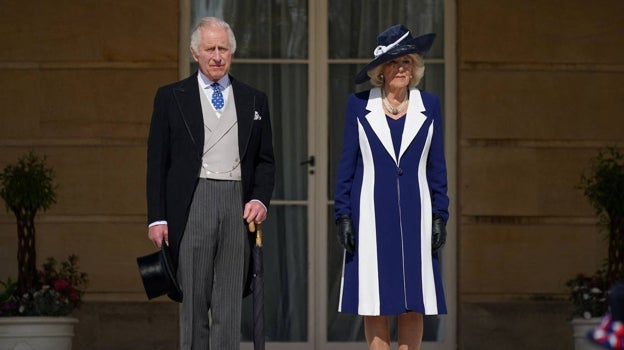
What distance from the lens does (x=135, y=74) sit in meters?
9.42

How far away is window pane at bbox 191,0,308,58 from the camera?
31.5ft

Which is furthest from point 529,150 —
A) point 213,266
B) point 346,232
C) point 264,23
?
point 213,266

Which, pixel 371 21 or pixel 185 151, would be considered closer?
pixel 185 151

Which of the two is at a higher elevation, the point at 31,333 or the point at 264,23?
the point at 264,23

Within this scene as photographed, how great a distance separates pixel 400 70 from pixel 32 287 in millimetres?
3047

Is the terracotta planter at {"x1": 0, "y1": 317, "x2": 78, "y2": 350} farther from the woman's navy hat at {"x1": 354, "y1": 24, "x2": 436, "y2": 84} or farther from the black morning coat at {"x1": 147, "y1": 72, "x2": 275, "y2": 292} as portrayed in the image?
the woman's navy hat at {"x1": 354, "y1": 24, "x2": 436, "y2": 84}

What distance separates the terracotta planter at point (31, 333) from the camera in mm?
8336

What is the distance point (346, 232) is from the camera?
647 cm

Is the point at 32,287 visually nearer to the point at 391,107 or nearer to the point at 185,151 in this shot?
the point at 185,151

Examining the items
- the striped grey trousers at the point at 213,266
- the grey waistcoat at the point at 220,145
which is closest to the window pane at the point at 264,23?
the grey waistcoat at the point at 220,145

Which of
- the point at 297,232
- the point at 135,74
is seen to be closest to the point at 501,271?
the point at 297,232

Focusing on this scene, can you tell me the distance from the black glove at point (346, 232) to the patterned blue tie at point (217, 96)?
0.72 meters

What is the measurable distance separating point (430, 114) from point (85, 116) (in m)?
3.43

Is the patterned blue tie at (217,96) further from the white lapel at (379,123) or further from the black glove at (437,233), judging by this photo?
the black glove at (437,233)
